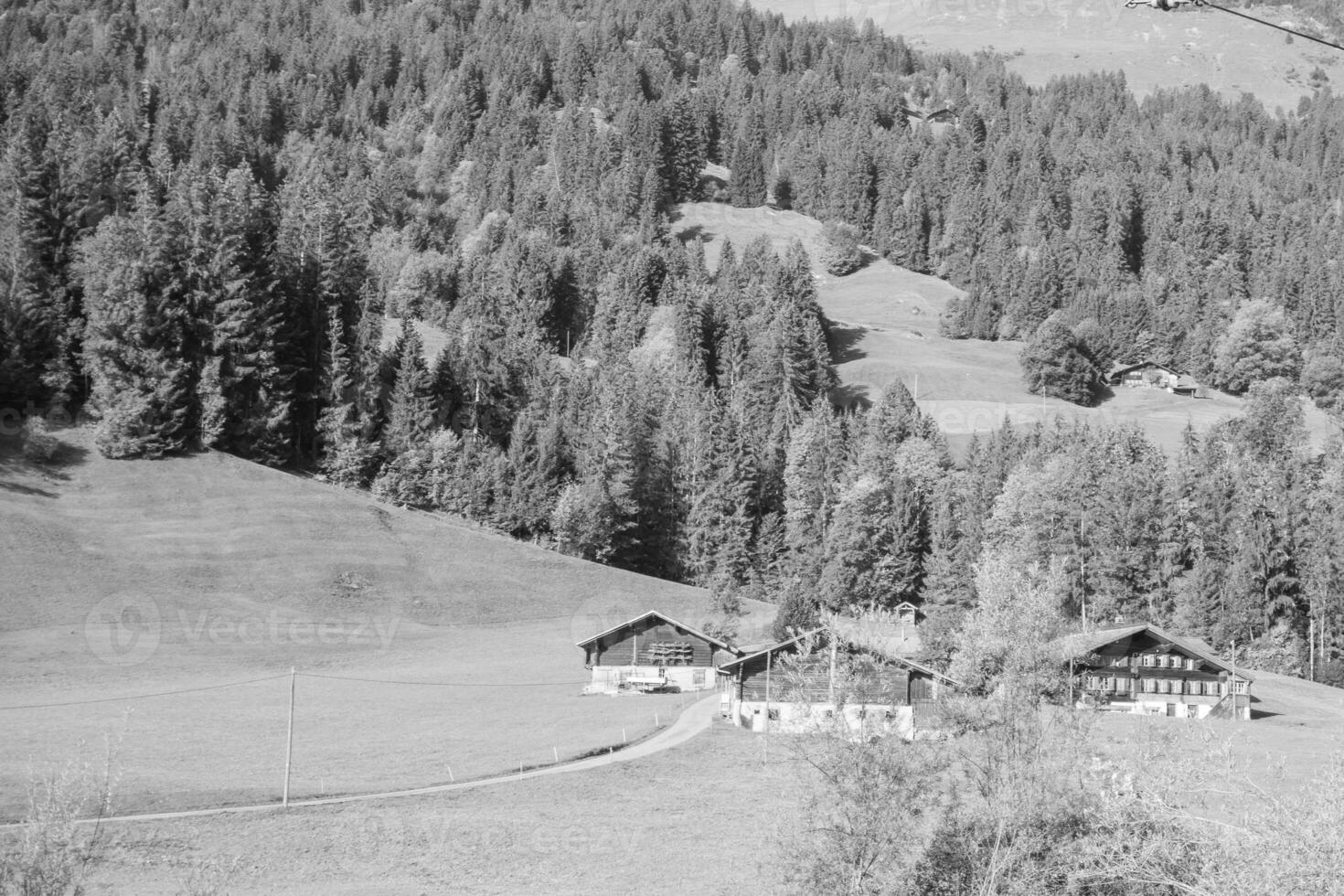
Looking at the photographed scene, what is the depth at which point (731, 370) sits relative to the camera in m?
126

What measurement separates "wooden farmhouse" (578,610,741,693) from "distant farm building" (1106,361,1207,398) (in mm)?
89267

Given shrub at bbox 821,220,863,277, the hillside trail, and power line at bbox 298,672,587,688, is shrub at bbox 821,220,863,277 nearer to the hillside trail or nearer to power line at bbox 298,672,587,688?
power line at bbox 298,672,587,688

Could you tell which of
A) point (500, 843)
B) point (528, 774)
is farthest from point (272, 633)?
point (500, 843)

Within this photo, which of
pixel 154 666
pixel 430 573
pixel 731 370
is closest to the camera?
pixel 154 666

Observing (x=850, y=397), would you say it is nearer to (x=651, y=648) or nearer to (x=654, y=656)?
(x=651, y=648)

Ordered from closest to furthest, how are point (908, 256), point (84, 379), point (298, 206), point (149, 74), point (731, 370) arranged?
point (84, 379) → point (298, 206) → point (731, 370) → point (908, 256) → point (149, 74)

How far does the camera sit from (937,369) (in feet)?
463

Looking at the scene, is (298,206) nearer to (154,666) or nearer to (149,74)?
(154,666)

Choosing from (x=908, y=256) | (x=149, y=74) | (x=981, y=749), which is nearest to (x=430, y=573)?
(x=981, y=749)

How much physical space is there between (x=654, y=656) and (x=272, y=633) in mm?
24963

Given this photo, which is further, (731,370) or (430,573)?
(731,370)

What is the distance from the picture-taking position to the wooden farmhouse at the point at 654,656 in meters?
73.1

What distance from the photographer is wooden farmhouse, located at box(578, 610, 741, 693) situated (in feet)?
240

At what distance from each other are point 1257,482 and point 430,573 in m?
68.1
